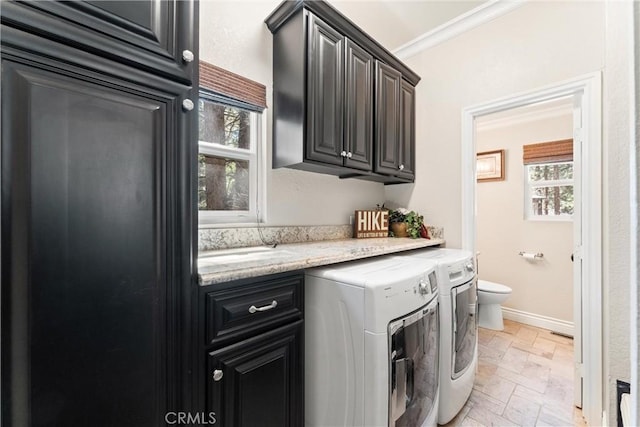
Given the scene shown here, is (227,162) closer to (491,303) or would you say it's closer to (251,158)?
(251,158)

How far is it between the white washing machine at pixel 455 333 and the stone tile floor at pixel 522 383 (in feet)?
0.47

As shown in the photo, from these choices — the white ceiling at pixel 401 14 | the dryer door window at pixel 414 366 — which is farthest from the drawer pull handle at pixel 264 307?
the white ceiling at pixel 401 14

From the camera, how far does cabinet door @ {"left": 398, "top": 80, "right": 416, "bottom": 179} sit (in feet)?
7.86

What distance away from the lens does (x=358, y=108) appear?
1.98 m

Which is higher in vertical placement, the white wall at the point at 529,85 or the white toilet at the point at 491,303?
the white wall at the point at 529,85

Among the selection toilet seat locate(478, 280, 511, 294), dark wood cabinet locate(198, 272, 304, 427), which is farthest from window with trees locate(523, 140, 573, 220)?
dark wood cabinet locate(198, 272, 304, 427)

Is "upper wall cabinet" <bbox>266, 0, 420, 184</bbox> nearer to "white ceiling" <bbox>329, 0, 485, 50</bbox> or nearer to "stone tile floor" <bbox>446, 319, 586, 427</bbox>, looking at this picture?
"white ceiling" <bbox>329, 0, 485, 50</bbox>

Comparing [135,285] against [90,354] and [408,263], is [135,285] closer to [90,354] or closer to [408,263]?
[90,354]

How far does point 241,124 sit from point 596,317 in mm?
2542

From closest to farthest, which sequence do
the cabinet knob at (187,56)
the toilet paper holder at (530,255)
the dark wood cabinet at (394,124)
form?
the cabinet knob at (187,56)
the dark wood cabinet at (394,124)
the toilet paper holder at (530,255)

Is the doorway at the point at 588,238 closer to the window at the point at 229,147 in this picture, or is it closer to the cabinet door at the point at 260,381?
the cabinet door at the point at 260,381

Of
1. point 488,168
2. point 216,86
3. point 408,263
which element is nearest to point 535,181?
point 488,168

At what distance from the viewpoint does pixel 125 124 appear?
0.77 meters

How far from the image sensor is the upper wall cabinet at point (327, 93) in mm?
1656
